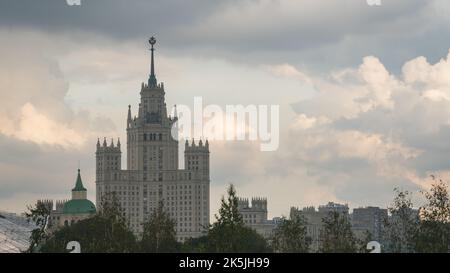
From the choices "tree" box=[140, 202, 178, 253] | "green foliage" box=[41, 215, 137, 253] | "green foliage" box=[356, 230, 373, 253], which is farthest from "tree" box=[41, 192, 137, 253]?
"green foliage" box=[356, 230, 373, 253]

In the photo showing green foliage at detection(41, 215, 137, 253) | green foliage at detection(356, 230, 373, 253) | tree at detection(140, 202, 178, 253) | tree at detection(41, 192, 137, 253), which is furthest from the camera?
tree at detection(140, 202, 178, 253)

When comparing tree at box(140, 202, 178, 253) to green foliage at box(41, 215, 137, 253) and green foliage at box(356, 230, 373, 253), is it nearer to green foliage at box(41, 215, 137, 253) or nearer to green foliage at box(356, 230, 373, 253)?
green foliage at box(41, 215, 137, 253)

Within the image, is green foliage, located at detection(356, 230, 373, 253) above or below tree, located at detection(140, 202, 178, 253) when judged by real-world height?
below

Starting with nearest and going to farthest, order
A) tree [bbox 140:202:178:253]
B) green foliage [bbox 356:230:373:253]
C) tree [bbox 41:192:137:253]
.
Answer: green foliage [bbox 356:230:373:253] → tree [bbox 41:192:137:253] → tree [bbox 140:202:178:253]

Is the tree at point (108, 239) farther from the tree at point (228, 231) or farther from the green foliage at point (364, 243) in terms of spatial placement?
the green foliage at point (364, 243)

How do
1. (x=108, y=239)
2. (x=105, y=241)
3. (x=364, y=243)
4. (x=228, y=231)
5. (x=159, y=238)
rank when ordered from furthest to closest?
(x=159, y=238) → (x=108, y=239) → (x=105, y=241) → (x=364, y=243) → (x=228, y=231)

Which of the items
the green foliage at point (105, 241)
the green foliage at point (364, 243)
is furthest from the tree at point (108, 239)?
the green foliage at point (364, 243)

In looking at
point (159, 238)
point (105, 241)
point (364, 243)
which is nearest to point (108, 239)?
point (105, 241)

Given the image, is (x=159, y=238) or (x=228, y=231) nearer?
(x=228, y=231)

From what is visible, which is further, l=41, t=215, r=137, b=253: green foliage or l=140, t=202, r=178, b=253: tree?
l=140, t=202, r=178, b=253: tree

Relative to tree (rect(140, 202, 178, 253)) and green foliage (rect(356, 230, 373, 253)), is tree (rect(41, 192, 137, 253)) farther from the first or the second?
green foliage (rect(356, 230, 373, 253))

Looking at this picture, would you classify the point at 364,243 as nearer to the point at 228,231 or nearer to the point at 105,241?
the point at 228,231
